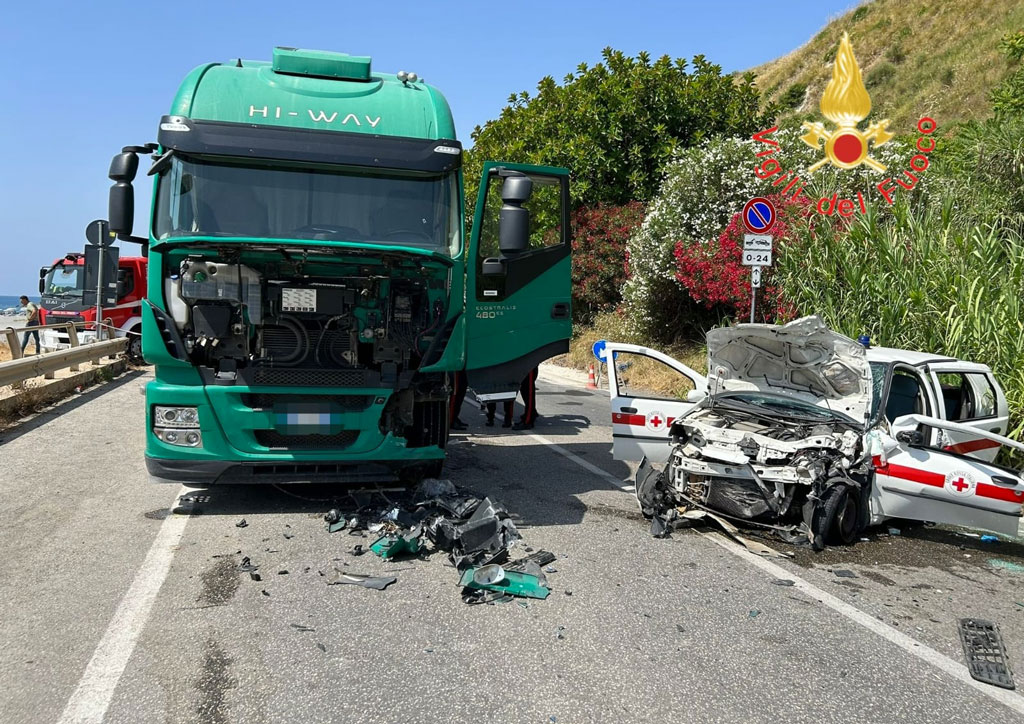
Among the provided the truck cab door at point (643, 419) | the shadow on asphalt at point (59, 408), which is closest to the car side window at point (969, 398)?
the truck cab door at point (643, 419)

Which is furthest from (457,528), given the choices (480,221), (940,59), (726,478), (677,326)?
(940,59)

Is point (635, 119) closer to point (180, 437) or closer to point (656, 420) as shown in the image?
point (656, 420)

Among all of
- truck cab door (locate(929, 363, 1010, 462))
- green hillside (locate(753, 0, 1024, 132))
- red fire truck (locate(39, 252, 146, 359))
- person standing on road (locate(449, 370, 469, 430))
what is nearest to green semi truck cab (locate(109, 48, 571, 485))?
person standing on road (locate(449, 370, 469, 430))

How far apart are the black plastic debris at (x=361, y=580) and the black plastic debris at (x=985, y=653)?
3.17 m

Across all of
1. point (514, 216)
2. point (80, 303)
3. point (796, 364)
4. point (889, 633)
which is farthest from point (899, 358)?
point (80, 303)

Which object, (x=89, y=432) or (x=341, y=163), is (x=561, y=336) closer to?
(x=341, y=163)

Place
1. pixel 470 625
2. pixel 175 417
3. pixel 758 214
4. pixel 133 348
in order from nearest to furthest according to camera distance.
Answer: pixel 470 625, pixel 175 417, pixel 758 214, pixel 133 348

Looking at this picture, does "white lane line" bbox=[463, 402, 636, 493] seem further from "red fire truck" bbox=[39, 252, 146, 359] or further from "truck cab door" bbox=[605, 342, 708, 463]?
"red fire truck" bbox=[39, 252, 146, 359]

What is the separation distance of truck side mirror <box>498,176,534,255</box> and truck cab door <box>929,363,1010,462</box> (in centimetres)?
379

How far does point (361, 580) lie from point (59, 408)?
924 cm

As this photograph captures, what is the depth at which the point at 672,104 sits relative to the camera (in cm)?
2220

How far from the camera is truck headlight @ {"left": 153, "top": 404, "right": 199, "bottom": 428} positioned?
6.13 metres

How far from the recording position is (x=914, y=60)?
1464 inches

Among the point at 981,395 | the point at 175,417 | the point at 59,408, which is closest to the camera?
the point at 175,417
